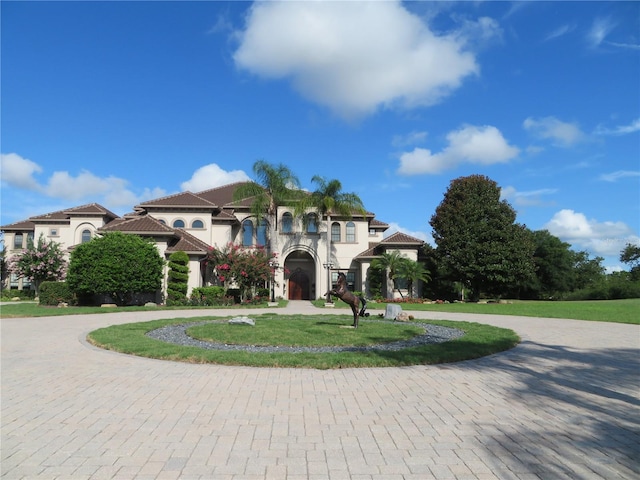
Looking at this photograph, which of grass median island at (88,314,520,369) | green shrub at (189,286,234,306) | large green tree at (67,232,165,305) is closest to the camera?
grass median island at (88,314,520,369)

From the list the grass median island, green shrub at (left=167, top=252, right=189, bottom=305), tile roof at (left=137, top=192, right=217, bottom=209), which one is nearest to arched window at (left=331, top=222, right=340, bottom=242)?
tile roof at (left=137, top=192, right=217, bottom=209)

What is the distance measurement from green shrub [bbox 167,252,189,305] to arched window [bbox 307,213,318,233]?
1024 centimetres

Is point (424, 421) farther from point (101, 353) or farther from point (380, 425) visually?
point (101, 353)

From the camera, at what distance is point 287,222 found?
3422 centimetres

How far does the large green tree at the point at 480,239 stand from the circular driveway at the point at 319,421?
25227 mm

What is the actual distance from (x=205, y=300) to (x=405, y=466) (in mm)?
24421

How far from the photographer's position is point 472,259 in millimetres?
32562

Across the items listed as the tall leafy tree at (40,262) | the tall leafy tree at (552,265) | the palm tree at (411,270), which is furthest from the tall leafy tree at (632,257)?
the tall leafy tree at (40,262)

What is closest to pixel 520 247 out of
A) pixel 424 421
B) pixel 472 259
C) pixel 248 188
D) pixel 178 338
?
pixel 472 259

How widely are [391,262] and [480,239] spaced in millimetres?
7961

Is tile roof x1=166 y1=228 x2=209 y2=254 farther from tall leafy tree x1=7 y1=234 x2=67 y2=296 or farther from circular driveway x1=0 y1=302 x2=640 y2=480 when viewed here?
circular driveway x1=0 y1=302 x2=640 y2=480

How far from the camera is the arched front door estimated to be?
118 ft

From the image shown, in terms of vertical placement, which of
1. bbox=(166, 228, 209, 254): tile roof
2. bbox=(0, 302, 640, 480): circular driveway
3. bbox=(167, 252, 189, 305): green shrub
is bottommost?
bbox=(0, 302, 640, 480): circular driveway

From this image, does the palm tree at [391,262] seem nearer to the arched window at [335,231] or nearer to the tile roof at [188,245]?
the arched window at [335,231]
